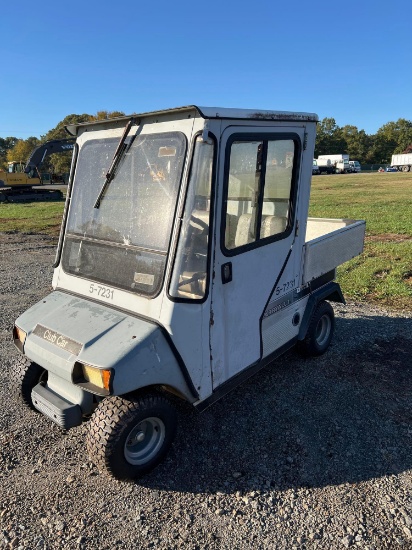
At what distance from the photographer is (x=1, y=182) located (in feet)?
82.1

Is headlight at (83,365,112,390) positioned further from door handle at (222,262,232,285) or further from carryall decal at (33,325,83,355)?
door handle at (222,262,232,285)

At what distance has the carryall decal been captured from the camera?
8.99 feet

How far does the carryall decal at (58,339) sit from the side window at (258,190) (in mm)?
1269

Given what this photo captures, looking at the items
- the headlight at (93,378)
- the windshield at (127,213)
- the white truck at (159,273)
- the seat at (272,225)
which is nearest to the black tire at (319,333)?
the white truck at (159,273)

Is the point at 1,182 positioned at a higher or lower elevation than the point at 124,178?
lower

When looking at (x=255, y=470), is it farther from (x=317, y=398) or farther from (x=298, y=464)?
(x=317, y=398)

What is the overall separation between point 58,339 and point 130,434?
84 cm

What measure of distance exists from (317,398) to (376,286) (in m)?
3.87

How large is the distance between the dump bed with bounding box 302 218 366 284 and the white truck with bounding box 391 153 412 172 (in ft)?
211

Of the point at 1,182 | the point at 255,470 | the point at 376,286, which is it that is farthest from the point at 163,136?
the point at 1,182

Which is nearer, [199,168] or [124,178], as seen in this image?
[199,168]

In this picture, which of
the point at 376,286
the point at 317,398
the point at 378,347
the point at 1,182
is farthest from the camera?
the point at 1,182

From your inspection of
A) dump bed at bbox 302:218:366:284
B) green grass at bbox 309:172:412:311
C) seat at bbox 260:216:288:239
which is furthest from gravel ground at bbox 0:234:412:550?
green grass at bbox 309:172:412:311

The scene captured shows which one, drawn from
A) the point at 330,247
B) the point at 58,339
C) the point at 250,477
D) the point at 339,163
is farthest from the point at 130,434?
the point at 339,163
